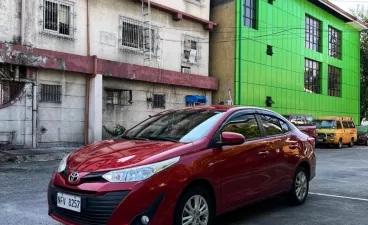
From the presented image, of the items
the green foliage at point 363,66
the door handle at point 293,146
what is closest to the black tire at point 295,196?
the door handle at point 293,146

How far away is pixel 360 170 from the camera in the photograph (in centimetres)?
1119

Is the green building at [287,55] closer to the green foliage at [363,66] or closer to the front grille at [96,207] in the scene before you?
the green foliage at [363,66]

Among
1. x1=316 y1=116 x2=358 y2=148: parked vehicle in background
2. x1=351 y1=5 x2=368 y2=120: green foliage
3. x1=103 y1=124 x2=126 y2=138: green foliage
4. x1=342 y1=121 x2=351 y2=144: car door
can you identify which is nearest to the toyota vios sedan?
x1=103 y1=124 x2=126 y2=138: green foliage

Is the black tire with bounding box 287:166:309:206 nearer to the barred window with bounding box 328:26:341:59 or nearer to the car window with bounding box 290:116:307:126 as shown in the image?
the car window with bounding box 290:116:307:126

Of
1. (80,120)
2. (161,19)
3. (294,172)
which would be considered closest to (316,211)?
(294,172)

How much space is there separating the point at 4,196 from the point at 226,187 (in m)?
4.05

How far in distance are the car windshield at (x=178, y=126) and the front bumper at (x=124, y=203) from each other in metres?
0.86

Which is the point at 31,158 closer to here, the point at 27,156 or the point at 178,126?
the point at 27,156

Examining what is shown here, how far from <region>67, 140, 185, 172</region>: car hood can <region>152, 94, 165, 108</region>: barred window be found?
14.5m

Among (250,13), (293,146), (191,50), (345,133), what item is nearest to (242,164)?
(293,146)

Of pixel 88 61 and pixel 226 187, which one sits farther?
pixel 88 61

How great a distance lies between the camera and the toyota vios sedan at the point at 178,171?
12.4 ft

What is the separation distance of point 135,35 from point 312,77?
58.8 ft

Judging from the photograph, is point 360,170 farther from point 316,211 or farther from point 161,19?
point 161,19
